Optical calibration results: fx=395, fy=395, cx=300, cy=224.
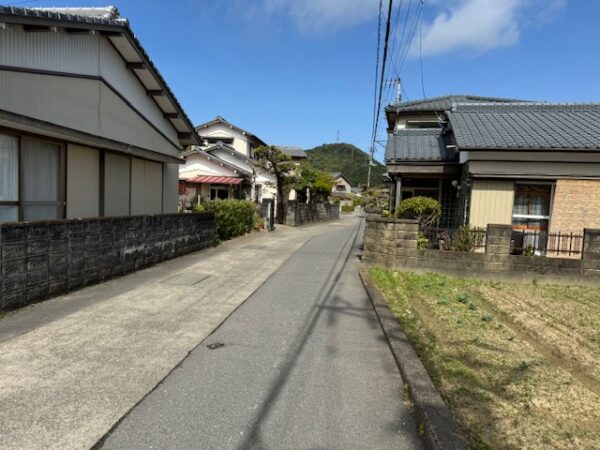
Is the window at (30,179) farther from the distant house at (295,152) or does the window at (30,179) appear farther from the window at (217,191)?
the distant house at (295,152)

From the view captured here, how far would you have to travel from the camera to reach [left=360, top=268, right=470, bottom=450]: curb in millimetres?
2627

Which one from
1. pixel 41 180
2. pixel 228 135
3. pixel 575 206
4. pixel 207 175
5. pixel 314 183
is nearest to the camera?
pixel 41 180

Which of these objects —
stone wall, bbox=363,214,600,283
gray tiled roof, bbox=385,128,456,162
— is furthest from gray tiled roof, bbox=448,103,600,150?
stone wall, bbox=363,214,600,283

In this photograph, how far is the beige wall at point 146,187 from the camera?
10859mm

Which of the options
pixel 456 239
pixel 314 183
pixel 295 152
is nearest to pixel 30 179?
pixel 456 239

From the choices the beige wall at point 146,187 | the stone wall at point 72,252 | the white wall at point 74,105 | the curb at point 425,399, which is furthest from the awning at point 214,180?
the curb at point 425,399

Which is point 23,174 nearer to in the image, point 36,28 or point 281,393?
point 36,28

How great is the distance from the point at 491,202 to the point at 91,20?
10.6m

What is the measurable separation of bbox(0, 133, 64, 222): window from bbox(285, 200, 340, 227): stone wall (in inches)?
665

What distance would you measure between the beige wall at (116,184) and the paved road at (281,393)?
5729 millimetres

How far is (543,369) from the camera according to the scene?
4.07 metres

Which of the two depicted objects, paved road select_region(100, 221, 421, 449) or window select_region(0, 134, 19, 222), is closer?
paved road select_region(100, 221, 421, 449)

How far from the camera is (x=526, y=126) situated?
1230cm

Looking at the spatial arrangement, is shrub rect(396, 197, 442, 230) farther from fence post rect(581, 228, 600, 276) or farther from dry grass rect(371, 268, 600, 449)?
fence post rect(581, 228, 600, 276)
